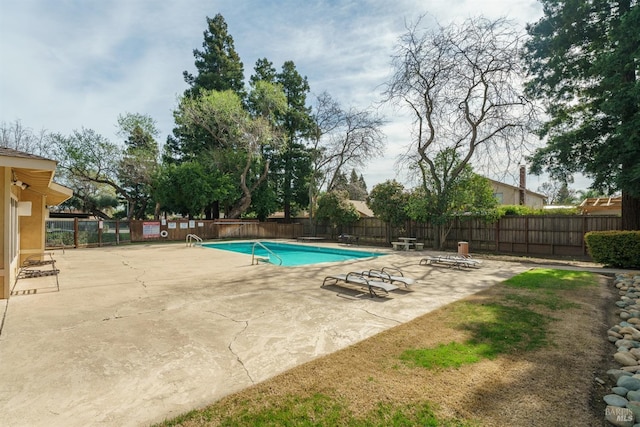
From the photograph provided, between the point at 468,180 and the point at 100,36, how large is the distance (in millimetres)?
15174

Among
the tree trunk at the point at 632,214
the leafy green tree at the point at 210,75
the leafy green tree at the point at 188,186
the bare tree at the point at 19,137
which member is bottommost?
the tree trunk at the point at 632,214

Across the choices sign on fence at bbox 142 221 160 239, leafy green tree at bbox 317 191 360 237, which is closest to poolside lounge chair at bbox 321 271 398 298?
leafy green tree at bbox 317 191 360 237

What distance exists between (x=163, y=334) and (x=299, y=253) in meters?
12.7

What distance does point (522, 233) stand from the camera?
46.0 ft

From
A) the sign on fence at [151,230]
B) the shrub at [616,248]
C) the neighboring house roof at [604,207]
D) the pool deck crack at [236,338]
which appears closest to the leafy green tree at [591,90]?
the shrub at [616,248]

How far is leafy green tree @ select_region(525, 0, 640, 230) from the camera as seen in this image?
8.82 meters

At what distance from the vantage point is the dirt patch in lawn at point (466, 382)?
2.35 meters

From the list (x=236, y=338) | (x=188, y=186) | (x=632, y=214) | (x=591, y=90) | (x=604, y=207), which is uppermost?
(x=591, y=90)

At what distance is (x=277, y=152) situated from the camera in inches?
1053

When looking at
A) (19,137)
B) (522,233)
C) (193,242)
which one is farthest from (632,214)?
(19,137)

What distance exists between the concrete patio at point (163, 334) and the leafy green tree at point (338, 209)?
1245 centimetres

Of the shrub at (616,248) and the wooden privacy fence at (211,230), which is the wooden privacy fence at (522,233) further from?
the wooden privacy fence at (211,230)

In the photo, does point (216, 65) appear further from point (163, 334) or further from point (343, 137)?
point (163, 334)

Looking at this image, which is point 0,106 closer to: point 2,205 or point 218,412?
point 2,205
